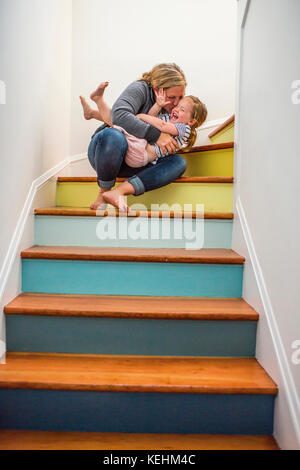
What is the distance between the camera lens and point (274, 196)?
1.25 meters

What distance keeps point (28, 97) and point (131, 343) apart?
3.82 feet

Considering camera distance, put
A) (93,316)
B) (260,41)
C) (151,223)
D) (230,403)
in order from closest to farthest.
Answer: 1. (230,403)
2. (93,316)
3. (260,41)
4. (151,223)

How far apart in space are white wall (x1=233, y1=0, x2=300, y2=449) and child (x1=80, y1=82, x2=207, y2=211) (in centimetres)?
33

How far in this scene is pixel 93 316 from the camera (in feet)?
4.42

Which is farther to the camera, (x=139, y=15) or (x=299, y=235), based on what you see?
(x=139, y=15)

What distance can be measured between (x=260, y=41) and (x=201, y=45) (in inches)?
59.4

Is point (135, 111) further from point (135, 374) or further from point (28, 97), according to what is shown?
point (135, 374)

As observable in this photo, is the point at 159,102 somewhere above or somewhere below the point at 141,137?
above

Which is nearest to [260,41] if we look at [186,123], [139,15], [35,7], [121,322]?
[186,123]

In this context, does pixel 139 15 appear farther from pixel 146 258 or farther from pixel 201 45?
pixel 146 258

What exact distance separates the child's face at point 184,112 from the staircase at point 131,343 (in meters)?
0.54

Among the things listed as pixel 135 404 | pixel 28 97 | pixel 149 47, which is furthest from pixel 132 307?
pixel 149 47

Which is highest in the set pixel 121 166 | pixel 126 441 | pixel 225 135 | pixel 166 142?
pixel 225 135

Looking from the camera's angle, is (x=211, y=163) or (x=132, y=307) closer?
(x=132, y=307)
